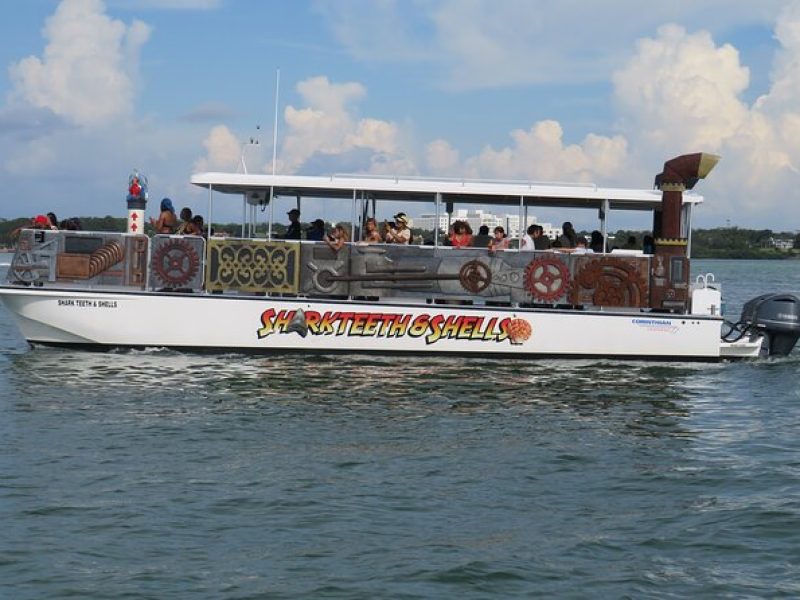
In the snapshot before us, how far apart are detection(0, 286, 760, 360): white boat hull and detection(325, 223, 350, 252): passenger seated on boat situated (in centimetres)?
100

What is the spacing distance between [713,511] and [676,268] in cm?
956

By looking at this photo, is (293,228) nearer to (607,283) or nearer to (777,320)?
(607,283)

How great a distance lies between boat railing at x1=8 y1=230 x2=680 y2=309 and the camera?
18.5 meters

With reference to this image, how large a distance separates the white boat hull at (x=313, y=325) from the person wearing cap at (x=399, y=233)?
1.18 meters

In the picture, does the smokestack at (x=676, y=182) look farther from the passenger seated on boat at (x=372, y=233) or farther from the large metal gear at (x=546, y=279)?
the passenger seated on boat at (x=372, y=233)

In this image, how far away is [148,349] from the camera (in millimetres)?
18531

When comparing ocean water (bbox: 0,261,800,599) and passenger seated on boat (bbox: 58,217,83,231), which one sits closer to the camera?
ocean water (bbox: 0,261,800,599)

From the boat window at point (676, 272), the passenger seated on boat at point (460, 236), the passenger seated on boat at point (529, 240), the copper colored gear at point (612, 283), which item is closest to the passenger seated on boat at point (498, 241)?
the passenger seated on boat at point (529, 240)

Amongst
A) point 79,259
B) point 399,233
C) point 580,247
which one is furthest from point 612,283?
point 79,259

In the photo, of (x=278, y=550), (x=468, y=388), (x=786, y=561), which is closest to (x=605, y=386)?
(x=468, y=388)

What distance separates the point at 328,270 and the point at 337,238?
589 millimetres

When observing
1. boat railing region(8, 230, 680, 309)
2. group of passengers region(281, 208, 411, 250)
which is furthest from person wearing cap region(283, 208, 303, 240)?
boat railing region(8, 230, 680, 309)

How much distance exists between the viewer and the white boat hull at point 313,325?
18.4m

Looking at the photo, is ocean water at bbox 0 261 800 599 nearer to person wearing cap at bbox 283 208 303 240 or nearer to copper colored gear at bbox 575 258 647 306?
copper colored gear at bbox 575 258 647 306
